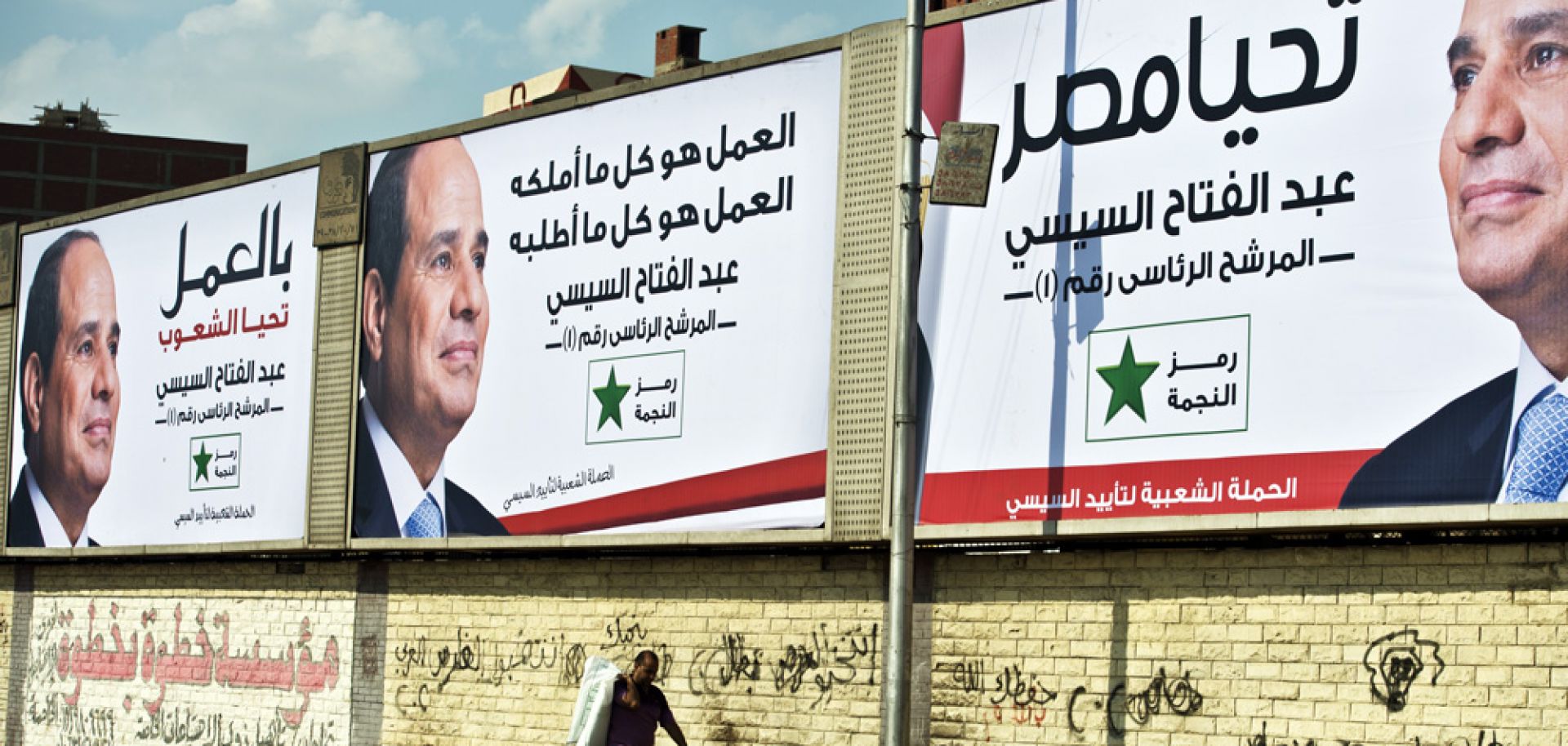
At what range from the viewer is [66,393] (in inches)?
939

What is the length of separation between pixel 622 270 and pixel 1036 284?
14.6 feet

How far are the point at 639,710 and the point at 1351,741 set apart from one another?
489 cm

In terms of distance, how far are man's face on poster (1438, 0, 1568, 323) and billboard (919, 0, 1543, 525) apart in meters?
0.01

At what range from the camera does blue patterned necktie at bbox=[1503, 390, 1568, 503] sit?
11109mm

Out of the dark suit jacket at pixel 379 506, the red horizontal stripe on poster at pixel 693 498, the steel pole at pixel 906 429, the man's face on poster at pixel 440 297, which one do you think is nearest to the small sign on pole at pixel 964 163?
the steel pole at pixel 906 429

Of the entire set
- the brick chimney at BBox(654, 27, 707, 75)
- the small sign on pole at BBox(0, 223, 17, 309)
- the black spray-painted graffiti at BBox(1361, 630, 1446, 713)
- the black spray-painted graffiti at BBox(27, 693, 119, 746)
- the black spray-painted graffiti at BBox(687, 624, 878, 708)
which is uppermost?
the brick chimney at BBox(654, 27, 707, 75)

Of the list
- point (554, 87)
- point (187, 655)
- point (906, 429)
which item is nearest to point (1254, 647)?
point (906, 429)

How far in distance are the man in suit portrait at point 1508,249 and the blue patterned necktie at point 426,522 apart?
9047mm

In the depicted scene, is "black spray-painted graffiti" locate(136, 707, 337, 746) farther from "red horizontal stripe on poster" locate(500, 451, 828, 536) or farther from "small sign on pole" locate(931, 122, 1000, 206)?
"small sign on pole" locate(931, 122, 1000, 206)

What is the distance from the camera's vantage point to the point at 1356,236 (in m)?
12.1

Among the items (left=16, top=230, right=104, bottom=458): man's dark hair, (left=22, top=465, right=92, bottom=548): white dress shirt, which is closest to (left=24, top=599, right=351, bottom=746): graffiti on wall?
(left=22, top=465, right=92, bottom=548): white dress shirt

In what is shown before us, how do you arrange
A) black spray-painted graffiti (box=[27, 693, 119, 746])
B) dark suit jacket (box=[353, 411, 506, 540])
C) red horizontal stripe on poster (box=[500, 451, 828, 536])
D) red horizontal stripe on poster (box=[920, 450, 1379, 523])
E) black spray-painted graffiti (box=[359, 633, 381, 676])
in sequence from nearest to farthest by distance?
red horizontal stripe on poster (box=[920, 450, 1379, 523]), red horizontal stripe on poster (box=[500, 451, 828, 536]), dark suit jacket (box=[353, 411, 506, 540]), black spray-painted graffiti (box=[359, 633, 381, 676]), black spray-painted graffiti (box=[27, 693, 119, 746])

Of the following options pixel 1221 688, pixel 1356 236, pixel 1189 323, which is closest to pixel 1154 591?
pixel 1221 688

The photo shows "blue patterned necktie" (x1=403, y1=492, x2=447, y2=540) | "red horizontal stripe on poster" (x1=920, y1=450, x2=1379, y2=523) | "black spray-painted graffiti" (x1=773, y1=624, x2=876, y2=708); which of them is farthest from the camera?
"blue patterned necktie" (x1=403, y1=492, x2=447, y2=540)
